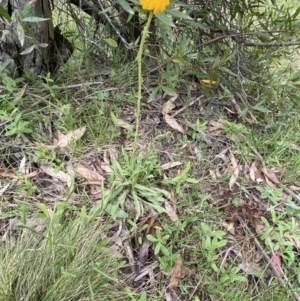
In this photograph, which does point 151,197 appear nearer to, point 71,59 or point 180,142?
point 180,142

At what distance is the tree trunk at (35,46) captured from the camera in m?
1.73

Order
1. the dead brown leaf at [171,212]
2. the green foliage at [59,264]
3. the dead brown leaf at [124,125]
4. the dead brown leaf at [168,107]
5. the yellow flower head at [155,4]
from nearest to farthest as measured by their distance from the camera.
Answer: the yellow flower head at [155,4]
the green foliage at [59,264]
the dead brown leaf at [171,212]
the dead brown leaf at [124,125]
the dead brown leaf at [168,107]

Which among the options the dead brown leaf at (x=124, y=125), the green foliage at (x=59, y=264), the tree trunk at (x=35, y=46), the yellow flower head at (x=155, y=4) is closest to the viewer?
the yellow flower head at (x=155, y=4)

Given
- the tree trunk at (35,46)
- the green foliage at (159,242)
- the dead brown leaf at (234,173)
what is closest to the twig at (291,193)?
the dead brown leaf at (234,173)

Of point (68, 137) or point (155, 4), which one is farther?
point (68, 137)

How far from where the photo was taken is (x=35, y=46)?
5.81ft

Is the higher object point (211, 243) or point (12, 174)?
point (12, 174)

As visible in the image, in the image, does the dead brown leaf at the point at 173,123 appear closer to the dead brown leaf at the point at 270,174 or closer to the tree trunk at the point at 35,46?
the dead brown leaf at the point at 270,174

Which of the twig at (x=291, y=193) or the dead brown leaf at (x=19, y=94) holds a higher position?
the dead brown leaf at (x=19, y=94)

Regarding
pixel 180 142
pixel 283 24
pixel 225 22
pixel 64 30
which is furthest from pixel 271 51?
pixel 64 30

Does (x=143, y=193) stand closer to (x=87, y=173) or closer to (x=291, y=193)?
(x=87, y=173)

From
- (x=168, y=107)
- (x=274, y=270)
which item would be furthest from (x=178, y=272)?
(x=168, y=107)

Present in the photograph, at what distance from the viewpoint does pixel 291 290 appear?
147 cm

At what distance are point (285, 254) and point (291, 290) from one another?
0.15m
